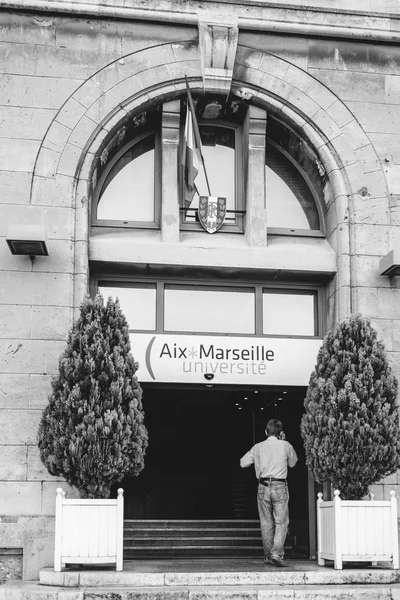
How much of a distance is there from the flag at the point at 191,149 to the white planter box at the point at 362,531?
5.03 m

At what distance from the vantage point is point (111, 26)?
13797mm

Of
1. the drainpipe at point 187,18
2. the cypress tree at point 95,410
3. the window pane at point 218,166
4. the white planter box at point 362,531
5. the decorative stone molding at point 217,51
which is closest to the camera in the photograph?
the cypress tree at point 95,410

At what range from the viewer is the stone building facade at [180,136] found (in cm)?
1306

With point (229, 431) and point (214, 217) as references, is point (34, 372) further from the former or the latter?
point (229, 431)

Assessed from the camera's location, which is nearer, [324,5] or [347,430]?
[347,430]

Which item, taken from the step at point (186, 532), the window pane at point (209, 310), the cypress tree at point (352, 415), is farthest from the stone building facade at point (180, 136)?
the step at point (186, 532)

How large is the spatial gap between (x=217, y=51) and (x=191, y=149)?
1.53 metres

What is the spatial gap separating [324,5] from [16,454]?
317 inches

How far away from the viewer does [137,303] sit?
1372cm

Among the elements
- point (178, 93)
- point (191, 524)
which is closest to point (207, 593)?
point (191, 524)

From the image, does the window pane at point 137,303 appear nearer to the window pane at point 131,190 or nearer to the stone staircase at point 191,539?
the window pane at point 131,190

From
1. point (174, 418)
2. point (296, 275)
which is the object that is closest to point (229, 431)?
point (174, 418)

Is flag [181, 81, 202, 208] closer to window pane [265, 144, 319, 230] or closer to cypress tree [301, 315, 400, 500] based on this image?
window pane [265, 144, 319, 230]

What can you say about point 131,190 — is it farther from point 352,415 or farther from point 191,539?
point 191,539
